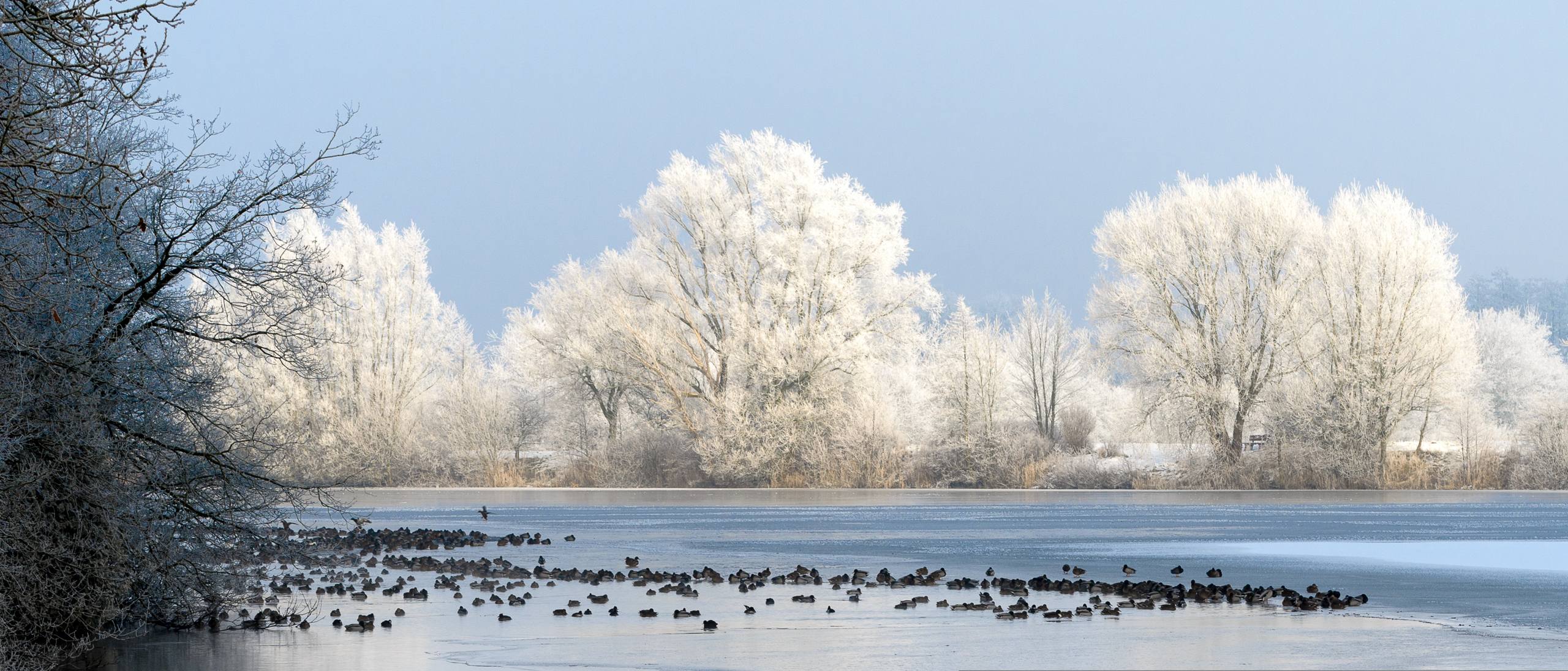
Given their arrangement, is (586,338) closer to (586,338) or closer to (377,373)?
(586,338)

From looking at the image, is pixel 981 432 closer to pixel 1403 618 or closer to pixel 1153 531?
Answer: pixel 1153 531

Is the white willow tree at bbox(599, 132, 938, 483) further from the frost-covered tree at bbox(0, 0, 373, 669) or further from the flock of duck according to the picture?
the frost-covered tree at bbox(0, 0, 373, 669)

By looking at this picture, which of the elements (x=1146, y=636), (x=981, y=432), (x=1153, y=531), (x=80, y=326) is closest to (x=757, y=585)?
(x=1146, y=636)

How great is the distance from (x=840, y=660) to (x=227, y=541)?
4.82 meters

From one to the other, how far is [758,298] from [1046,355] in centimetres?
1177

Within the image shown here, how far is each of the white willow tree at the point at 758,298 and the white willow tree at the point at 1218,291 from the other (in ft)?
21.3

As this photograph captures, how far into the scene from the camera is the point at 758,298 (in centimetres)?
4494

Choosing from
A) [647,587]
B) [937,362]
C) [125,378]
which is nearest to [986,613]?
[647,587]

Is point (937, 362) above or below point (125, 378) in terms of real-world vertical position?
above

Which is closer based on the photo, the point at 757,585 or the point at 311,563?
the point at 757,585

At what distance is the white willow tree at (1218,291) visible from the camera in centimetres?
4378

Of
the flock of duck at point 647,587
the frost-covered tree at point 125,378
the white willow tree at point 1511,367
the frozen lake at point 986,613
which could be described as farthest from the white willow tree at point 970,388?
the white willow tree at point 1511,367

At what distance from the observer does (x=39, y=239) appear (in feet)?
31.5

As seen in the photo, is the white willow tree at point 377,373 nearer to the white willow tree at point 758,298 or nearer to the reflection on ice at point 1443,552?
the white willow tree at point 758,298
